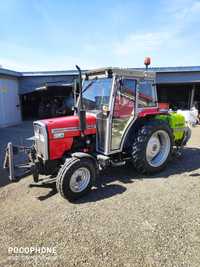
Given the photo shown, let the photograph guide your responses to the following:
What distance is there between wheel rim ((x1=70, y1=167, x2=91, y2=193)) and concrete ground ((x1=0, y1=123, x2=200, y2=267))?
20cm

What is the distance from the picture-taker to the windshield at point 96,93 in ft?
12.7

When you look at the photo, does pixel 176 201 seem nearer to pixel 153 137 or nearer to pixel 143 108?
pixel 153 137

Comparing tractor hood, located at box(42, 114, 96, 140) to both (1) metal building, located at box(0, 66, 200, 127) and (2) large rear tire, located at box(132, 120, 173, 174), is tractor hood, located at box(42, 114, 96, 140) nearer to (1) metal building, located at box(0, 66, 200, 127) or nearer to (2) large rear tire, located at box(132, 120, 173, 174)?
(2) large rear tire, located at box(132, 120, 173, 174)

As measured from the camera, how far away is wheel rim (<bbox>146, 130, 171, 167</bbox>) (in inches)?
173

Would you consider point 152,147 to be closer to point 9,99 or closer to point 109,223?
point 109,223

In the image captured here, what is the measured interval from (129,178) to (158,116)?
1510 mm

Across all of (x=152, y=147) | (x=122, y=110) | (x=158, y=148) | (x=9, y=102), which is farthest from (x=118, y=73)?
(x=9, y=102)

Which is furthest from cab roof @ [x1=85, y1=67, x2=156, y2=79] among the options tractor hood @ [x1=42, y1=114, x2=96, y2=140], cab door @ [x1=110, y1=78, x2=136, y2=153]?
tractor hood @ [x1=42, y1=114, x2=96, y2=140]

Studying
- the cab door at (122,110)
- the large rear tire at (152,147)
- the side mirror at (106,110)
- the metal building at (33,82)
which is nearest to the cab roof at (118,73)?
the cab door at (122,110)

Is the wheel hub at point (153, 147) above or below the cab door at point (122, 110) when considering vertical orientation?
below

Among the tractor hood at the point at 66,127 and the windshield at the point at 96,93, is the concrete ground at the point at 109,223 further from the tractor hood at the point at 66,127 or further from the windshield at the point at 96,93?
the windshield at the point at 96,93

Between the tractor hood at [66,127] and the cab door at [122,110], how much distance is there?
0.41 meters

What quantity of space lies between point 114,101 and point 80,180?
4.99 feet

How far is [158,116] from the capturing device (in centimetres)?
453
